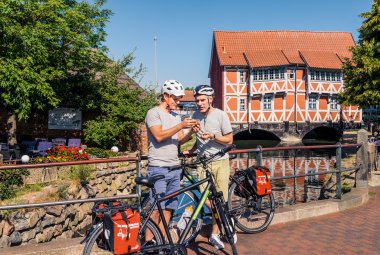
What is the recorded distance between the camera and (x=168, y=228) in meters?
3.77

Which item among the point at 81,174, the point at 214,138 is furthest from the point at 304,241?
the point at 81,174

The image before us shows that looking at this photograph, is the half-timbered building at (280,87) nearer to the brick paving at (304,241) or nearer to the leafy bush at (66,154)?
the leafy bush at (66,154)

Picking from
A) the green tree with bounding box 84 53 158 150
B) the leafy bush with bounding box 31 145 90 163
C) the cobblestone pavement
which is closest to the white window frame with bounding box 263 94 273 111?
the green tree with bounding box 84 53 158 150

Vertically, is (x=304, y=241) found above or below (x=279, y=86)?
below

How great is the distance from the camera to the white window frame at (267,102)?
140 ft

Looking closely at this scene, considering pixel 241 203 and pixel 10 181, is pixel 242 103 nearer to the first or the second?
pixel 10 181

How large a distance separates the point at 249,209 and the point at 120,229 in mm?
2391

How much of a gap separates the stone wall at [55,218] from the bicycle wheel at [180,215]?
6269 millimetres

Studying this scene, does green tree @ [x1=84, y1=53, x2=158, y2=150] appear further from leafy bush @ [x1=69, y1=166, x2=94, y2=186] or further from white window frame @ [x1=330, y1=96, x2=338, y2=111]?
white window frame @ [x1=330, y1=96, x2=338, y2=111]

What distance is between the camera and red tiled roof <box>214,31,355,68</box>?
4347cm

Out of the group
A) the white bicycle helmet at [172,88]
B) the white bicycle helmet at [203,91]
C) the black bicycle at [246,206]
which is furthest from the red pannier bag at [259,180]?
the white bicycle helmet at [172,88]

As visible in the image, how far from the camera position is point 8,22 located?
1320cm

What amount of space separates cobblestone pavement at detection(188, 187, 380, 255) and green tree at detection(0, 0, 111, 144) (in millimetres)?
10994

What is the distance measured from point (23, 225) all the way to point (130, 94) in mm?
11455
